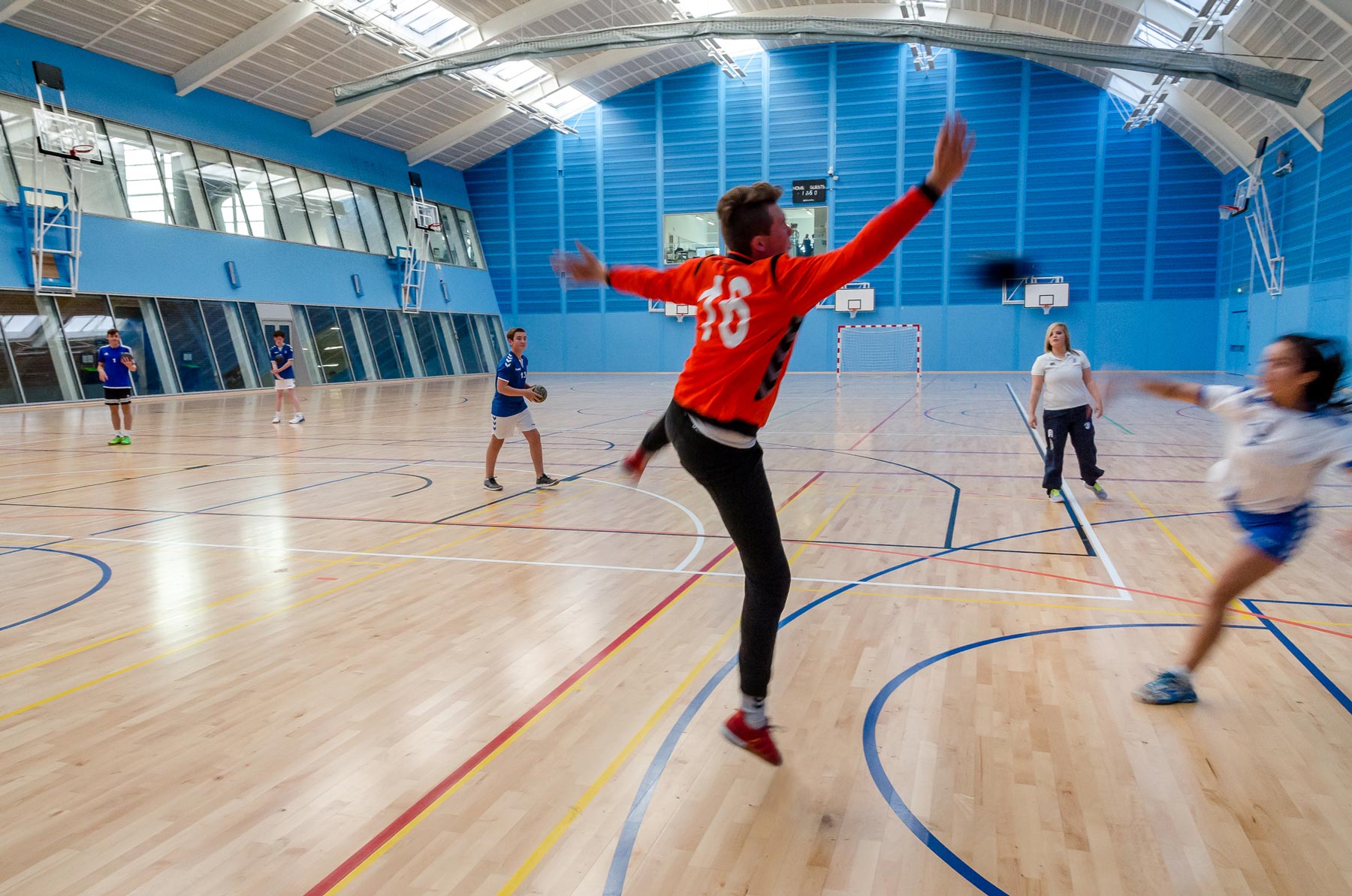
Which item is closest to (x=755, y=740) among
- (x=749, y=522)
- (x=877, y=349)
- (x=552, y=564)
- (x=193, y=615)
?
(x=749, y=522)

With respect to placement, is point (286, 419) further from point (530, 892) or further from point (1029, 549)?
point (530, 892)

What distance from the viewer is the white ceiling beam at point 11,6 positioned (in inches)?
703

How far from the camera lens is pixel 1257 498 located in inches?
128

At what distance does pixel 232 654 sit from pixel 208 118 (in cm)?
2433

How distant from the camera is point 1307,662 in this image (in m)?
3.94

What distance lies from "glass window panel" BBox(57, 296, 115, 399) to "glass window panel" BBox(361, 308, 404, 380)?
28.8 feet

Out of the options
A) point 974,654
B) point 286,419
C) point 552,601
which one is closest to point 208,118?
point 286,419

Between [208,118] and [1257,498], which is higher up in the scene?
[208,118]

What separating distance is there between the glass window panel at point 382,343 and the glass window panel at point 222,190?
5040 millimetres

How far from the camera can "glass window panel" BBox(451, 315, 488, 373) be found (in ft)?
109

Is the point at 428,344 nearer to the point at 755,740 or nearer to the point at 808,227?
the point at 808,227

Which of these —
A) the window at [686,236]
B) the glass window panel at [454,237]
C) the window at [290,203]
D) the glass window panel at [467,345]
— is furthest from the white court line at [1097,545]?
the glass window panel at [454,237]

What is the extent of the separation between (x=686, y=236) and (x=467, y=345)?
30.8ft

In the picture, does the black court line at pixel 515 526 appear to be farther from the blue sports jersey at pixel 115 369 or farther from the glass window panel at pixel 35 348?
the glass window panel at pixel 35 348
